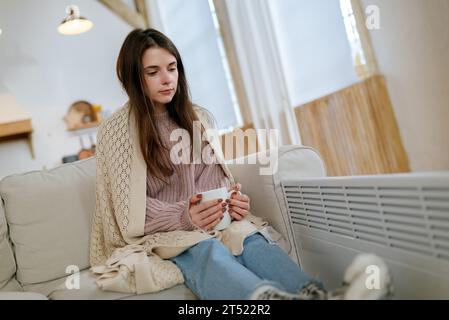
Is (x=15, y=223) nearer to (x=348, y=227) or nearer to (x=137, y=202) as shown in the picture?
(x=137, y=202)

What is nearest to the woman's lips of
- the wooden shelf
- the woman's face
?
the woman's face

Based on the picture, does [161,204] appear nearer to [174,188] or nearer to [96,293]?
[174,188]

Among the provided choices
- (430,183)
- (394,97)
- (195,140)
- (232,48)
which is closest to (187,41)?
(232,48)

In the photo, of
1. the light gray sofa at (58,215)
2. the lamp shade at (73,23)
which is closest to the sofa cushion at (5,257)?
the light gray sofa at (58,215)

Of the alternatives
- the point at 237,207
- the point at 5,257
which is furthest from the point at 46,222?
the point at 237,207

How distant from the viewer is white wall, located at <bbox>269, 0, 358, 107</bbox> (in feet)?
6.58

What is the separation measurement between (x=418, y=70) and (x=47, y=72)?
3641mm

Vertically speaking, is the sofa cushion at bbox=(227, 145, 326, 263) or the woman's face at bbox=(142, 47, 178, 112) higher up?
the woman's face at bbox=(142, 47, 178, 112)

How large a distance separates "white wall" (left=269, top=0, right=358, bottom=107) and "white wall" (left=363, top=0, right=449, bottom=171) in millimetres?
211

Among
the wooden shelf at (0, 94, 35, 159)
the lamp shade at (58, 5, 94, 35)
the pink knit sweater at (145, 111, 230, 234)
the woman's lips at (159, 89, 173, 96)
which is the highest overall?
the lamp shade at (58, 5, 94, 35)

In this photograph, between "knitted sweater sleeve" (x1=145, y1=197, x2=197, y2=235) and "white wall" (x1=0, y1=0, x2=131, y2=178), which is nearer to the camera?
"knitted sweater sleeve" (x1=145, y1=197, x2=197, y2=235)

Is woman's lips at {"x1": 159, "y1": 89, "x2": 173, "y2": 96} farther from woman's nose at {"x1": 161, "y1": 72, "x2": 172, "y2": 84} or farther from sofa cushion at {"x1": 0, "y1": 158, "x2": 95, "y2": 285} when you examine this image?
sofa cushion at {"x1": 0, "y1": 158, "x2": 95, "y2": 285}

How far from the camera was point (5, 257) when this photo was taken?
120 centimetres

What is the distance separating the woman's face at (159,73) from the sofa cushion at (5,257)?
0.60m
